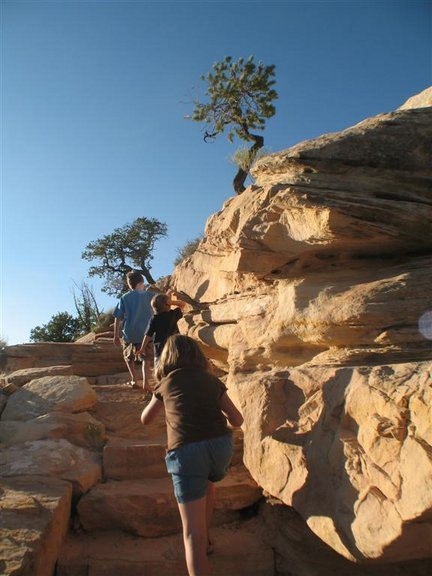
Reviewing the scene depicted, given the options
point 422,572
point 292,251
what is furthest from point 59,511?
point 292,251

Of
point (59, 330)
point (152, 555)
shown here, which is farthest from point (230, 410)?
point (59, 330)

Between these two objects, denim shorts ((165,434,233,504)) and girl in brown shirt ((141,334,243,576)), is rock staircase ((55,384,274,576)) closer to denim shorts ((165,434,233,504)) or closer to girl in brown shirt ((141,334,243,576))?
girl in brown shirt ((141,334,243,576))

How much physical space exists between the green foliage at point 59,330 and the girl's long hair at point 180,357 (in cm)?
1707

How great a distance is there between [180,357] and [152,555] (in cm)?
209

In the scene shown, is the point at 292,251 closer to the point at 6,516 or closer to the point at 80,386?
the point at 80,386

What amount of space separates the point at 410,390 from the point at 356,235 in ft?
7.26

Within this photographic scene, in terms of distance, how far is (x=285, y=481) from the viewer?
4.32 metres

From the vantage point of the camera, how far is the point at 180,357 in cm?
364

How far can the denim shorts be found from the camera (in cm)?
344

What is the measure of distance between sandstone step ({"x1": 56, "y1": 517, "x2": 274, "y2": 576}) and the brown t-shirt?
156 cm

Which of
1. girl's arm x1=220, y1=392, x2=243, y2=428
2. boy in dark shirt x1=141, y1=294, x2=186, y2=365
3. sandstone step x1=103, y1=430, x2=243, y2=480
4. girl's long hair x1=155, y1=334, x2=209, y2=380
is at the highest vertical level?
boy in dark shirt x1=141, y1=294, x2=186, y2=365

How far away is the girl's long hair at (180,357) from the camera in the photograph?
3652 mm

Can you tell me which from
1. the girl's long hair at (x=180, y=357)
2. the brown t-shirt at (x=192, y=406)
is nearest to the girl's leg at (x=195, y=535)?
the brown t-shirt at (x=192, y=406)

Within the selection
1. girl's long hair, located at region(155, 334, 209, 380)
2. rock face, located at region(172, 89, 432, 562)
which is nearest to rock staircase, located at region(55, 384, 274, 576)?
rock face, located at region(172, 89, 432, 562)
